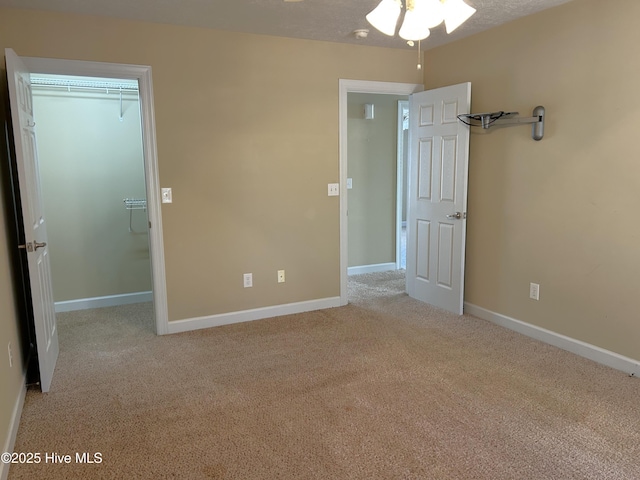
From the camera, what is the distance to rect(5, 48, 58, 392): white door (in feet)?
8.55

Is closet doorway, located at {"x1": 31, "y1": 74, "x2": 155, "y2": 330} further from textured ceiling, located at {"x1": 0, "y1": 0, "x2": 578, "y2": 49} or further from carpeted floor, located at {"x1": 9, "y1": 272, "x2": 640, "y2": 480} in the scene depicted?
textured ceiling, located at {"x1": 0, "y1": 0, "x2": 578, "y2": 49}

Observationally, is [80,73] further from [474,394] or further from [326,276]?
[474,394]

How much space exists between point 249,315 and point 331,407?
166cm

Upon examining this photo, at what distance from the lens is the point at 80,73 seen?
330 cm

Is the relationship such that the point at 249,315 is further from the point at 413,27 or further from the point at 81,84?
the point at 413,27

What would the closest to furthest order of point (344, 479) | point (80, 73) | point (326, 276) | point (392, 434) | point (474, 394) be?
point (344, 479)
point (392, 434)
point (474, 394)
point (80, 73)
point (326, 276)

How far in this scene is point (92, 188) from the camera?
4.38 meters

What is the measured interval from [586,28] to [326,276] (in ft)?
9.13

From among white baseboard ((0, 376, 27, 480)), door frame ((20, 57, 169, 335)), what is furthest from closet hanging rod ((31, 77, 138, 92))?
white baseboard ((0, 376, 27, 480))

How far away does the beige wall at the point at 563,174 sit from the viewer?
293cm

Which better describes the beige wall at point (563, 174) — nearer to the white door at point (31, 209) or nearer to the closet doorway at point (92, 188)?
the closet doorway at point (92, 188)

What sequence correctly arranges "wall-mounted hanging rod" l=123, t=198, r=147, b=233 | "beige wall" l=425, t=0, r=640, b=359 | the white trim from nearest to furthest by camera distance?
1. "beige wall" l=425, t=0, r=640, b=359
2. the white trim
3. "wall-mounted hanging rod" l=123, t=198, r=147, b=233

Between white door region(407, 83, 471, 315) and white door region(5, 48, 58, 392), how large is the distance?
318cm

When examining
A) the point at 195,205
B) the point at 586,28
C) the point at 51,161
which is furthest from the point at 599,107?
the point at 51,161
